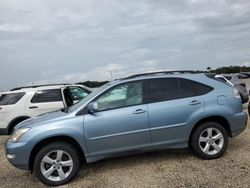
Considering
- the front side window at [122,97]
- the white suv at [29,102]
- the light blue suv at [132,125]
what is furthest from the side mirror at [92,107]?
the white suv at [29,102]

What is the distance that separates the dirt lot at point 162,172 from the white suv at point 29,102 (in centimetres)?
264

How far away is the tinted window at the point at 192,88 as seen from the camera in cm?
654

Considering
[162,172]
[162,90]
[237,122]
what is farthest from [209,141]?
[162,90]

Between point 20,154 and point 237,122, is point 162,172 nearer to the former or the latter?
point 237,122

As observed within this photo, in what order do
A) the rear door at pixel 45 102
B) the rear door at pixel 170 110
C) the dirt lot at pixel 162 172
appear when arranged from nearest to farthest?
the dirt lot at pixel 162 172 → the rear door at pixel 170 110 → the rear door at pixel 45 102

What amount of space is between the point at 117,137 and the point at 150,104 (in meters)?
0.86

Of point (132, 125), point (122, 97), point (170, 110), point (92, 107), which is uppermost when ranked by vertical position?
point (122, 97)

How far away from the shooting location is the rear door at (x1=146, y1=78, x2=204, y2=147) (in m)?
6.22

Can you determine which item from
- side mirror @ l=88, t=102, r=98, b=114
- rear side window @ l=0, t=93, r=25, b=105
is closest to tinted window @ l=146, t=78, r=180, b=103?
side mirror @ l=88, t=102, r=98, b=114

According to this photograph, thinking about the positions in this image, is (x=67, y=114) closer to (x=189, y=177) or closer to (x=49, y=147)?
(x=49, y=147)

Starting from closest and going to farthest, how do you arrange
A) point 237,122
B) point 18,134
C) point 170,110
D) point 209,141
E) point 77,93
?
point 18,134 → point 170,110 → point 209,141 → point 237,122 → point 77,93

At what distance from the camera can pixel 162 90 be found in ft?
21.4

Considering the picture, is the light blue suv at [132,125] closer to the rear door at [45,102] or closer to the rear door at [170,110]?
the rear door at [170,110]

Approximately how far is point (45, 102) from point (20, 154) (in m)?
4.42
